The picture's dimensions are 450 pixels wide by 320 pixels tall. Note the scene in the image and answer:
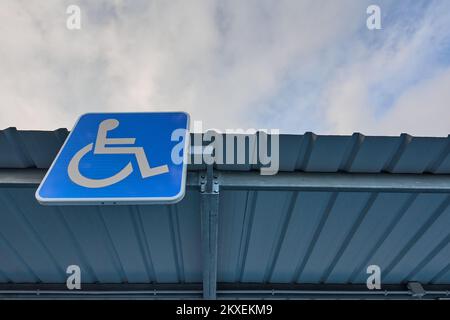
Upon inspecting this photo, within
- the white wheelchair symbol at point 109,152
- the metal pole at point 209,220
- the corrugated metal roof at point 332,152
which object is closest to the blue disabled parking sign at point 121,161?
the white wheelchair symbol at point 109,152

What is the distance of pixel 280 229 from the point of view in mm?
3207

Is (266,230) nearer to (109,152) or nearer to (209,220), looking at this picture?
(209,220)

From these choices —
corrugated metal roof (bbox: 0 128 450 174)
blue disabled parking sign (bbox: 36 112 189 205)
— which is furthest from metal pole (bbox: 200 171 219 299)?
blue disabled parking sign (bbox: 36 112 189 205)

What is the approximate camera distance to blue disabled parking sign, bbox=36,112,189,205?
1.82 m

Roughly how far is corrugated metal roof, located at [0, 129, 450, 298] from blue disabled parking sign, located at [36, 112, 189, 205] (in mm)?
337

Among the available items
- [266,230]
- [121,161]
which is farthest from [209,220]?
[121,161]

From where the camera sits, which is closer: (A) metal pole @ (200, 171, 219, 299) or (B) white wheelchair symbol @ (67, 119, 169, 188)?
(B) white wheelchair symbol @ (67, 119, 169, 188)

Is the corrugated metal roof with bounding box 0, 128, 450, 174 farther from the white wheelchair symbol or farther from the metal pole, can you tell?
the white wheelchair symbol

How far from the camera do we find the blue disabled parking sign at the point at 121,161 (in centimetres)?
182

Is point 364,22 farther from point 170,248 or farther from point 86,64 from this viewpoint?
point 86,64
